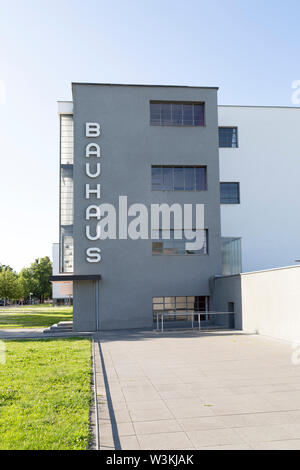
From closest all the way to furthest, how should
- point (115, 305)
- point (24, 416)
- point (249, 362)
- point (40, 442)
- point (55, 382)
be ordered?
point (40, 442) < point (24, 416) < point (55, 382) < point (249, 362) < point (115, 305)

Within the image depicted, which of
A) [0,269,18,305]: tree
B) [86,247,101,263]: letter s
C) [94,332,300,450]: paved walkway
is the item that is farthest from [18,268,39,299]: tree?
[94,332,300,450]: paved walkway

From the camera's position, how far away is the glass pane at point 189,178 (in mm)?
25242

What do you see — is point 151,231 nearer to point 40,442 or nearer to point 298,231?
point 298,231

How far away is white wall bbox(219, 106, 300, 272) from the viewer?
2691 centimetres

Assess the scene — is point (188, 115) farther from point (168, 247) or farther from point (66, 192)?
point (66, 192)

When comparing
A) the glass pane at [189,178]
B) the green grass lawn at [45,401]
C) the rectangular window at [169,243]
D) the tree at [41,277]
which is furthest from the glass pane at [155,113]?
the tree at [41,277]

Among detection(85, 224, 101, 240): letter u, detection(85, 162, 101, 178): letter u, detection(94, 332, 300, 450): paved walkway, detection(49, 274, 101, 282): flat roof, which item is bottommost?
detection(94, 332, 300, 450): paved walkway

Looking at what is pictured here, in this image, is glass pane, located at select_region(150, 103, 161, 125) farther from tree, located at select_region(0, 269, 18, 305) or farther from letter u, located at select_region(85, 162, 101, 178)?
tree, located at select_region(0, 269, 18, 305)

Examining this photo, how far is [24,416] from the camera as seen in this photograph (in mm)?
6512

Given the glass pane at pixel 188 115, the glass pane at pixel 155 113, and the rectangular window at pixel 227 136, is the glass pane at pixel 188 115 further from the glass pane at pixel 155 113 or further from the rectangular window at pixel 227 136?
the rectangular window at pixel 227 136

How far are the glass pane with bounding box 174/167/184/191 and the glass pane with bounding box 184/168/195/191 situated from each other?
248 mm
